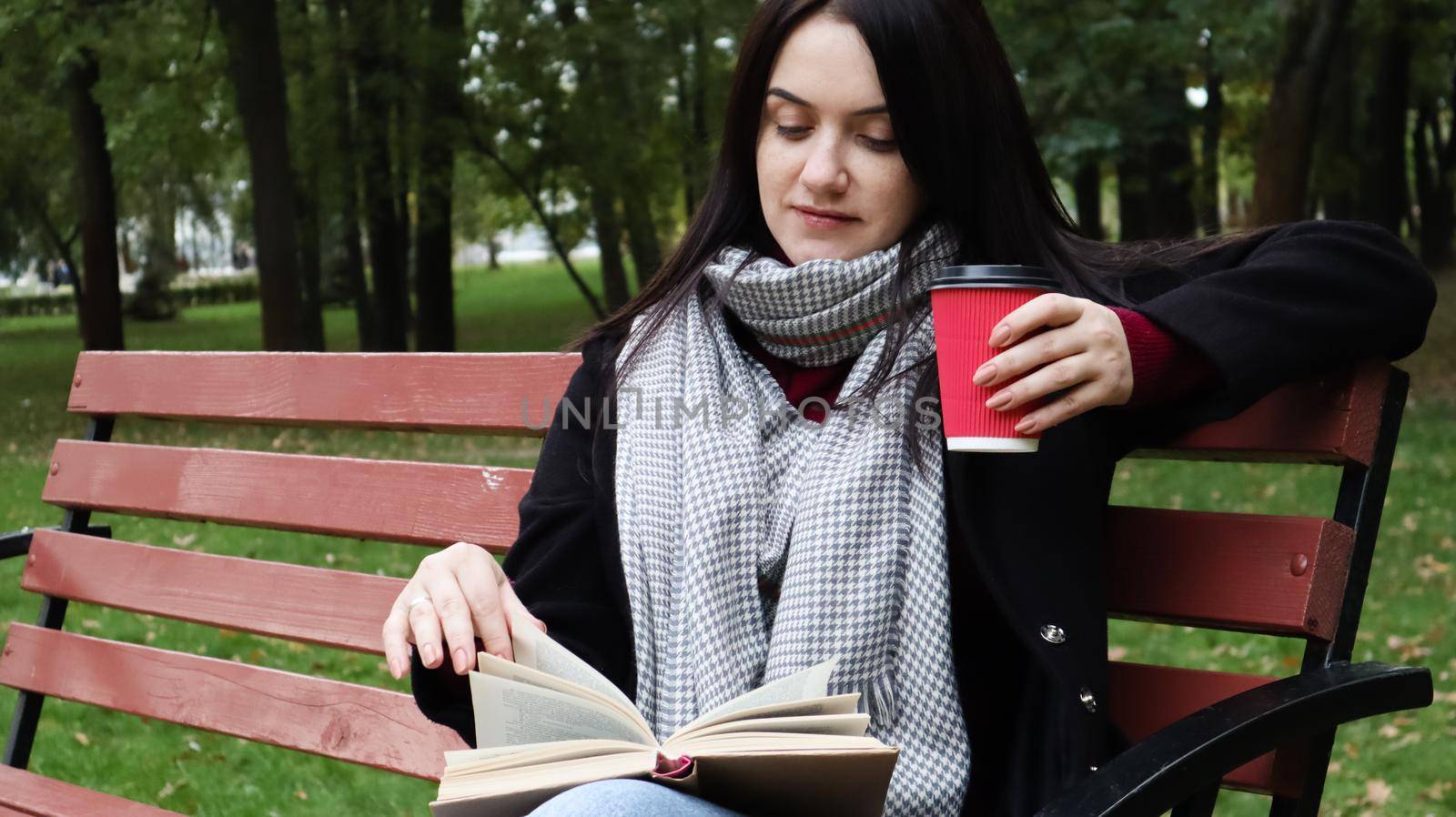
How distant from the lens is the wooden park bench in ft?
6.55

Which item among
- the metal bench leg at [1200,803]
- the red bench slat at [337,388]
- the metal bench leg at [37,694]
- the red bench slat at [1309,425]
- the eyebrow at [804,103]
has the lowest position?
the metal bench leg at [37,694]

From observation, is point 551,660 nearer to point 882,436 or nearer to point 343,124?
point 882,436

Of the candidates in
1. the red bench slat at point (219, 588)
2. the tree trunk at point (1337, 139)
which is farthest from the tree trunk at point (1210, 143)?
the red bench slat at point (219, 588)

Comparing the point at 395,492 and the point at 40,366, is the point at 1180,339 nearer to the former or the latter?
the point at 395,492

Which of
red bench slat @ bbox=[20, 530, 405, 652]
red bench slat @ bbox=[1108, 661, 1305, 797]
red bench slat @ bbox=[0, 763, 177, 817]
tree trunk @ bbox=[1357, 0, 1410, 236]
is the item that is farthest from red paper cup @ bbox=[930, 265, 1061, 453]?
tree trunk @ bbox=[1357, 0, 1410, 236]

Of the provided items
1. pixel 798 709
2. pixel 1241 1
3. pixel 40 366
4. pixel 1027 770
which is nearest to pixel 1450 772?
pixel 1027 770

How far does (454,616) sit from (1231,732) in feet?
3.16

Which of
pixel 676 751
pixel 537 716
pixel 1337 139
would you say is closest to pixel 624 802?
pixel 676 751

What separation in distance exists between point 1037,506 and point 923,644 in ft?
0.78

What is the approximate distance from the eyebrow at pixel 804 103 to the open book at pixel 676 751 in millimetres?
805

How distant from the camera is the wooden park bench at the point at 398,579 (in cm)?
200

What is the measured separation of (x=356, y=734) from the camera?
2955 mm

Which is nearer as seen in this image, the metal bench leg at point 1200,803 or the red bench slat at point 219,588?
the metal bench leg at point 1200,803

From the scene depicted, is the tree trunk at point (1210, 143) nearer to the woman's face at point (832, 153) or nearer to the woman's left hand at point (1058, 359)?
the woman's face at point (832, 153)
